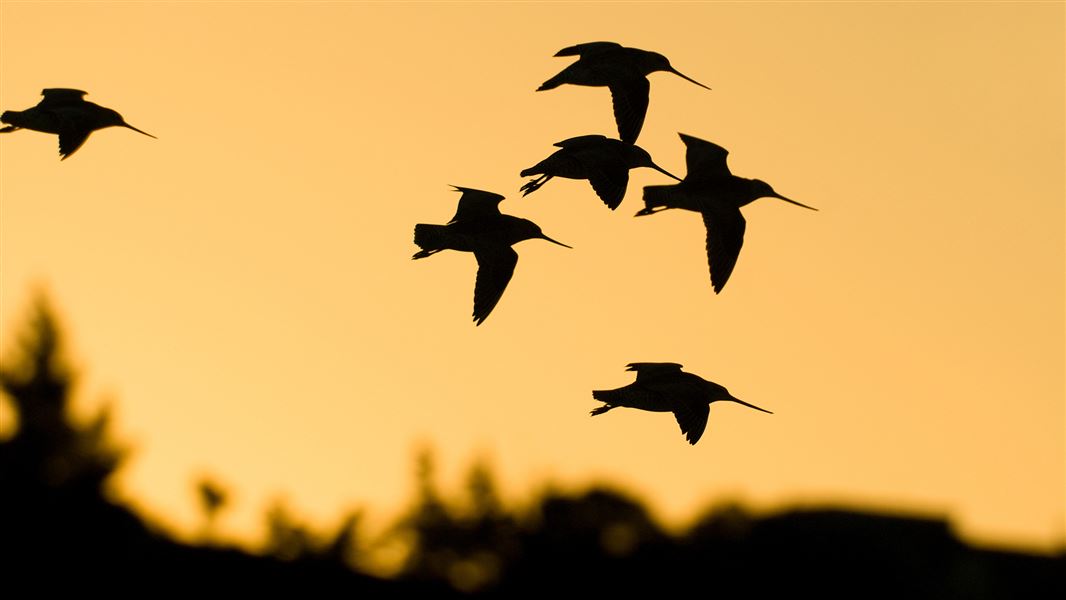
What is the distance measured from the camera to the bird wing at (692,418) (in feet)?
43.9

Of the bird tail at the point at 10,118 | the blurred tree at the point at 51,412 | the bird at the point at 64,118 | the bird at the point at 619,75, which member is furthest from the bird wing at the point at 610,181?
the blurred tree at the point at 51,412

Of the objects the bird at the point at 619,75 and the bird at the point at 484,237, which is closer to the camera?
the bird at the point at 484,237

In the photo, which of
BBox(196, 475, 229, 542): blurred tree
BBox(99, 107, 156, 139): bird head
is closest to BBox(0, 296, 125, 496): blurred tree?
BBox(196, 475, 229, 542): blurred tree

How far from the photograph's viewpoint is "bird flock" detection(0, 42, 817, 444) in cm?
1303

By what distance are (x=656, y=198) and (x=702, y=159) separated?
683mm

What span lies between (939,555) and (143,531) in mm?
38119

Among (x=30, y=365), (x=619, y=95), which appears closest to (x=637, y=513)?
(x=30, y=365)

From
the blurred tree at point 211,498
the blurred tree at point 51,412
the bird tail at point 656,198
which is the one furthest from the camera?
the blurred tree at point 51,412

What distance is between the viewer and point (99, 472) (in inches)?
3263

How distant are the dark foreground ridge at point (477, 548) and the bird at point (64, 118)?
1163 centimetres

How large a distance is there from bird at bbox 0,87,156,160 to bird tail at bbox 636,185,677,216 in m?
3.48

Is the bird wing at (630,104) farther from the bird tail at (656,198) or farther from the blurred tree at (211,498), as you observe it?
the blurred tree at (211,498)

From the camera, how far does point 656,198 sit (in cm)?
1277

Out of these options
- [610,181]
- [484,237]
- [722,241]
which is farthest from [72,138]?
[722,241]
